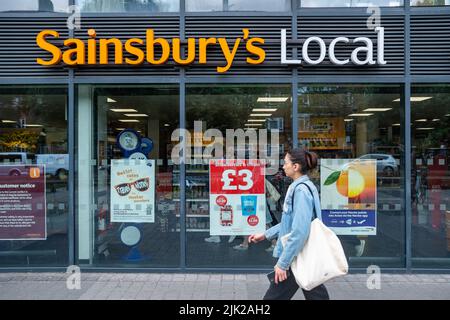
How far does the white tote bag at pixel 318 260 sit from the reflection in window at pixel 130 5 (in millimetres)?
5034

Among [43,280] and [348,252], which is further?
[348,252]

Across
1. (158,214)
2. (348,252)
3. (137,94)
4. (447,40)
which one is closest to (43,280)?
(158,214)

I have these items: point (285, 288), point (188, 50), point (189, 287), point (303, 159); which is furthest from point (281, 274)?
point (188, 50)

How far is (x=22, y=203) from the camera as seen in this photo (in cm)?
782

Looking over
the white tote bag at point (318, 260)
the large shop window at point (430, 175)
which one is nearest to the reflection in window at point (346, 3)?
the large shop window at point (430, 175)

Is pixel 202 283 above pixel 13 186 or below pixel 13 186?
below

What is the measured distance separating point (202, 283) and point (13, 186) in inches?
141

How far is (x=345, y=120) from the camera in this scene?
8.00 m

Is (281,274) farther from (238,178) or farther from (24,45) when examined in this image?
(24,45)

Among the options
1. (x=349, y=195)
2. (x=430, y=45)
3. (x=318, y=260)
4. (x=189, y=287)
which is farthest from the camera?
(x=349, y=195)

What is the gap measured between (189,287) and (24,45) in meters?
4.67

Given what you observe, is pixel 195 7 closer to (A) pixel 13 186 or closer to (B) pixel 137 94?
(B) pixel 137 94

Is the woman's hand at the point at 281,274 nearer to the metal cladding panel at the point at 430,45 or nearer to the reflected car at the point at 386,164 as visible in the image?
the reflected car at the point at 386,164

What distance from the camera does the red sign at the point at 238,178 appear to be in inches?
308
